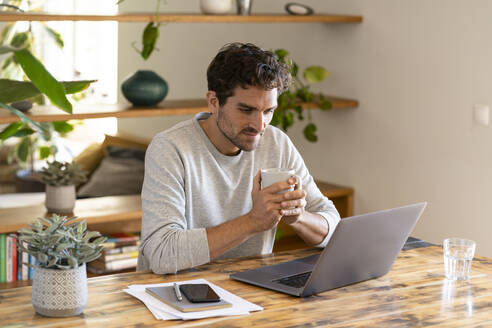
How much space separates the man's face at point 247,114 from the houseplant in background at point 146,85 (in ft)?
4.66

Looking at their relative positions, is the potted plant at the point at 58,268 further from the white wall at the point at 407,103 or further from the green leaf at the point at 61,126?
the white wall at the point at 407,103

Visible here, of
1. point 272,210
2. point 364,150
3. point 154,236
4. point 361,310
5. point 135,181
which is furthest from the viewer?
point 135,181

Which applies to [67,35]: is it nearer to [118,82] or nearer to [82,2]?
[82,2]

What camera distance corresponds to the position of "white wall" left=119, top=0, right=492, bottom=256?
10.6 ft

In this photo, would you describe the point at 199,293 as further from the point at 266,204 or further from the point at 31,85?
the point at 31,85

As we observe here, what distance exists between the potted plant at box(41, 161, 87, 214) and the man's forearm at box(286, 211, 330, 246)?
59.9 inches

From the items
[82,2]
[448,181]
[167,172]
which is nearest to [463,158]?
[448,181]

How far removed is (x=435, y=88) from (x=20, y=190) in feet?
10.2

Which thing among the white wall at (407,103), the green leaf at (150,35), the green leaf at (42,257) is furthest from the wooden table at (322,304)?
the green leaf at (150,35)

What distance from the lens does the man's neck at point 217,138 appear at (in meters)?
2.15

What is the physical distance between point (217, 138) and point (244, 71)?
229 mm

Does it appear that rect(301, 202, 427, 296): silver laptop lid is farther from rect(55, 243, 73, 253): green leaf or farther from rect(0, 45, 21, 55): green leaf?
rect(0, 45, 21, 55): green leaf

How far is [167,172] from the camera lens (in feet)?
6.61

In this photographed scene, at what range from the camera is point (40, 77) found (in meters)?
1.12
